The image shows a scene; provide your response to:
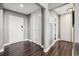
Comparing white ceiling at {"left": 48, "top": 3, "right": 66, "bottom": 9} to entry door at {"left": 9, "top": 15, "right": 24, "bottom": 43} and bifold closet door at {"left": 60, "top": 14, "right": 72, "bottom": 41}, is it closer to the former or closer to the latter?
bifold closet door at {"left": 60, "top": 14, "right": 72, "bottom": 41}

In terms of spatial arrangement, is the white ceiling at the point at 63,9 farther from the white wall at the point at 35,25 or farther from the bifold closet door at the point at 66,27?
the white wall at the point at 35,25

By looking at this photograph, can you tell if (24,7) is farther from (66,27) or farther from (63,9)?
(66,27)

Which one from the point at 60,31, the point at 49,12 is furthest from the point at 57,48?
the point at 49,12

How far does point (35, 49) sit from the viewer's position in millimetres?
1068

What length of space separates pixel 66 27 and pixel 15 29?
771 millimetres

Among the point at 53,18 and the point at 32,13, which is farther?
the point at 53,18

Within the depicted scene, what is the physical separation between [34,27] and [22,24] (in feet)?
0.60

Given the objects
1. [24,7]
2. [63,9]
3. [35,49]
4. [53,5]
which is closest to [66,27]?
[63,9]

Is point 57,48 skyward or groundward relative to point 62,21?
groundward

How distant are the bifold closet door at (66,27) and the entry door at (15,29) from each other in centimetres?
63

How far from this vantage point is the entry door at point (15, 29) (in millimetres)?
939

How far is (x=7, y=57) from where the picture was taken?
100 centimetres

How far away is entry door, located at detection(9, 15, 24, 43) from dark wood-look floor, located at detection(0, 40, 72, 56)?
0.08m

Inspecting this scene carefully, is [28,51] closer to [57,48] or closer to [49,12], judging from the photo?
[57,48]
